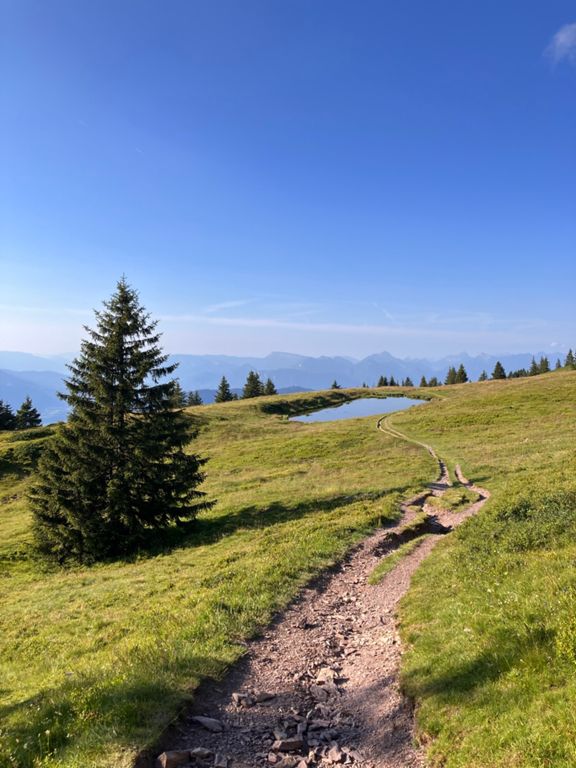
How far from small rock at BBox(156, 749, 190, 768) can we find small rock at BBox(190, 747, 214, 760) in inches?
3.6

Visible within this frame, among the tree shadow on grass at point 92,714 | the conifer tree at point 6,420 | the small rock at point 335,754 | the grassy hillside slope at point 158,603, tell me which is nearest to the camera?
the tree shadow on grass at point 92,714

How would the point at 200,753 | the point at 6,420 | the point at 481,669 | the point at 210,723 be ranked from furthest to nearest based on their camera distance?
the point at 6,420 → the point at 210,723 → the point at 481,669 → the point at 200,753

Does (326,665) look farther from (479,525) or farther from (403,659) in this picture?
(479,525)

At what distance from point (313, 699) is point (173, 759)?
332 centimetres

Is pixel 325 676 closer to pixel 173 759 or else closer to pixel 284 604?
pixel 284 604

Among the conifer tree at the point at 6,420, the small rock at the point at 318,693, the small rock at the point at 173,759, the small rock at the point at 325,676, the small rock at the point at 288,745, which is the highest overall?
the conifer tree at the point at 6,420

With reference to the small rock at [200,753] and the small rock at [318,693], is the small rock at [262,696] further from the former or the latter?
the small rock at [200,753]

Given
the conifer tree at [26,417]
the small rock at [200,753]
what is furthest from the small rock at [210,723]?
the conifer tree at [26,417]

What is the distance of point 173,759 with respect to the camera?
7281mm

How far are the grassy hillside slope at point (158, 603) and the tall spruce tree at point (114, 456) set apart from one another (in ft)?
6.41

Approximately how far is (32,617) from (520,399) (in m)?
67.0

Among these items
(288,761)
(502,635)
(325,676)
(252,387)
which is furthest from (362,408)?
(288,761)

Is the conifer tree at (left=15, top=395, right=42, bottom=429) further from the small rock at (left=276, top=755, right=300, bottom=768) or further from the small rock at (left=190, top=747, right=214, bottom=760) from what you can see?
the small rock at (left=276, top=755, right=300, bottom=768)

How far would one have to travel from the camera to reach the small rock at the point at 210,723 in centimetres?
831
